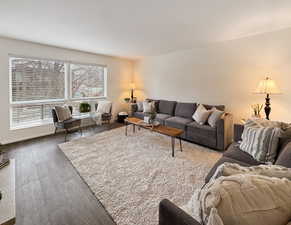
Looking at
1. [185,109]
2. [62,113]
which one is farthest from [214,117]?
[62,113]

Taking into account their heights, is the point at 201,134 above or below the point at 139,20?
below

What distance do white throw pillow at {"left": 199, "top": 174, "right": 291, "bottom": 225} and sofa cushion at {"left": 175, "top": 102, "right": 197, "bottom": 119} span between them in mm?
3499

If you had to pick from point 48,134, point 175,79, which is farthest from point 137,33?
point 48,134

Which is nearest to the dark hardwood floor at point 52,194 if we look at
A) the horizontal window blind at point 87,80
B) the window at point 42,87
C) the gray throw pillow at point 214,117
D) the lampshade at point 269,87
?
the window at point 42,87

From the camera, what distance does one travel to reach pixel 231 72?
145 inches

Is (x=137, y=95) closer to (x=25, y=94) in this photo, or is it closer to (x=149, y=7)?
(x=25, y=94)

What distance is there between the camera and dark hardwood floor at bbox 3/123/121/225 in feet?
5.27

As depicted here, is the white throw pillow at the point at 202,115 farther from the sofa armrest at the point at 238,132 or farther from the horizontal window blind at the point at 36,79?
the horizontal window blind at the point at 36,79

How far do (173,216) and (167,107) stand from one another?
404cm

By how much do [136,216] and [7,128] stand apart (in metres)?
3.78

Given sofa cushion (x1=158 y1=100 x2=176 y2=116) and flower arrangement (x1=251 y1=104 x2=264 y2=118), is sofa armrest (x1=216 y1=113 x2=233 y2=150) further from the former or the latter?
sofa cushion (x1=158 y1=100 x2=176 y2=116)

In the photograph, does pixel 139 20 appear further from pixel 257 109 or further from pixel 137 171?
pixel 257 109

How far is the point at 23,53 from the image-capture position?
3.71 metres

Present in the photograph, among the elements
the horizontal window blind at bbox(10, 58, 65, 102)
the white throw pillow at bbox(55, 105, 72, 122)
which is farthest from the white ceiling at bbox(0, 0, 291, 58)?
the white throw pillow at bbox(55, 105, 72, 122)
